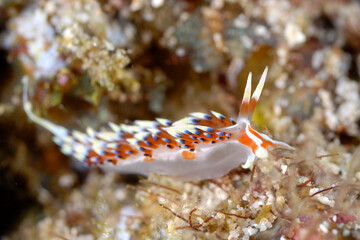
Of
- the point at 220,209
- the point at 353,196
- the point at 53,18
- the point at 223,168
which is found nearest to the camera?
the point at 353,196

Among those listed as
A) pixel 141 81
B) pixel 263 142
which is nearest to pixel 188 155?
pixel 263 142

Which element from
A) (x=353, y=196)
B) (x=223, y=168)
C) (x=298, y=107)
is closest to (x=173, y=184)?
(x=223, y=168)

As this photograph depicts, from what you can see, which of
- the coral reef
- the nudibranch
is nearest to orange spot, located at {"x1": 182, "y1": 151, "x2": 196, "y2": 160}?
the nudibranch

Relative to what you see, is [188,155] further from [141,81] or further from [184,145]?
[141,81]

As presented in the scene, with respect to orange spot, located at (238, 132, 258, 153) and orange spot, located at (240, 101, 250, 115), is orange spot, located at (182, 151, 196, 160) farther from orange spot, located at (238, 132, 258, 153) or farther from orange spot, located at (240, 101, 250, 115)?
orange spot, located at (240, 101, 250, 115)

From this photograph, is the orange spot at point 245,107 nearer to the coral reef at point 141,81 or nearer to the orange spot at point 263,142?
the orange spot at point 263,142

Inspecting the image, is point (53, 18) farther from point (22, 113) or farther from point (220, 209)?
point (220, 209)
